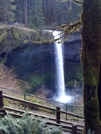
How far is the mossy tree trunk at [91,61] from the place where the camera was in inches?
222

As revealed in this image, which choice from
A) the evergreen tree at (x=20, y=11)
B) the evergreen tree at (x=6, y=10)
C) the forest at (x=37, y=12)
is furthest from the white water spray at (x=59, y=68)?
the evergreen tree at (x=20, y=11)

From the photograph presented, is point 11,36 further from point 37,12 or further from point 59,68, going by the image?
point 59,68

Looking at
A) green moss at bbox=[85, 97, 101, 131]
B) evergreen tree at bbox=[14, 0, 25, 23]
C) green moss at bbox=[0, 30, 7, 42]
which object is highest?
evergreen tree at bbox=[14, 0, 25, 23]

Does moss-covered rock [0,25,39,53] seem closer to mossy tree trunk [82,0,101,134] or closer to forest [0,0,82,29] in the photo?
forest [0,0,82,29]

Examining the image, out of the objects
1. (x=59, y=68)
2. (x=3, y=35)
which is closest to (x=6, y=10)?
(x=3, y=35)

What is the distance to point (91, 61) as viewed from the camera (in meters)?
5.75

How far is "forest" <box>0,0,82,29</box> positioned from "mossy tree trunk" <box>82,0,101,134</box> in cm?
2239

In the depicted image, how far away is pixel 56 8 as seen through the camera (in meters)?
41.2

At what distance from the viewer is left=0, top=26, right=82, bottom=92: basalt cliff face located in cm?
2433

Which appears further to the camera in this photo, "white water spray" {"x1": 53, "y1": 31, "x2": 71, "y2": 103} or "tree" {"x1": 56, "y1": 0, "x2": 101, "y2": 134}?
"white water spray" {"x1": 53, "y1": 31, "x2": 71, "y2": 103}

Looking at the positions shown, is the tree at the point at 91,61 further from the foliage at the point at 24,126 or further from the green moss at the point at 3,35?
the green moss at the point at 3,35

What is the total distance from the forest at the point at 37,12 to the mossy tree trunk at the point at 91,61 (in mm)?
22395

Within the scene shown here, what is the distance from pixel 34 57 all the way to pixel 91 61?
2415 centimetres

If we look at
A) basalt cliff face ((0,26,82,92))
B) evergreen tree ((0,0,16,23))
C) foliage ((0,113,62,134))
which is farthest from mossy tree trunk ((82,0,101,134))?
evergreen tree ((0,0,16,23))
